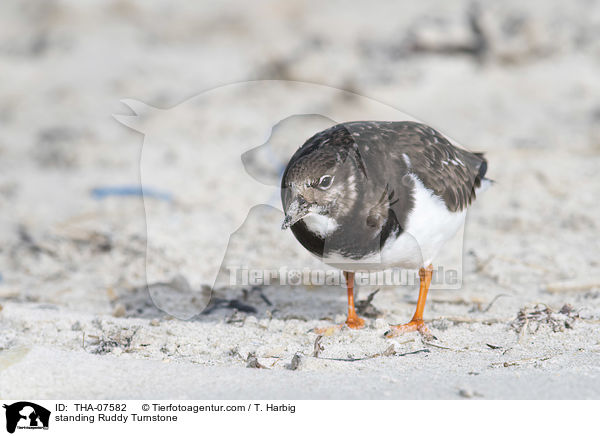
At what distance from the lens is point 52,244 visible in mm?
5582

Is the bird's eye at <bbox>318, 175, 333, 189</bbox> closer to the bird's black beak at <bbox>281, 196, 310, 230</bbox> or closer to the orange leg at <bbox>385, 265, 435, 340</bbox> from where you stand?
the bird's black beak at <bbox>281, 196, 310, 230</bbox>

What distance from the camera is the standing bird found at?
334 cm

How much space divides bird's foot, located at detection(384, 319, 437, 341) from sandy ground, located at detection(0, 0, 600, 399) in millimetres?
73

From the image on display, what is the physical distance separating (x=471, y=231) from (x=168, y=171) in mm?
3324

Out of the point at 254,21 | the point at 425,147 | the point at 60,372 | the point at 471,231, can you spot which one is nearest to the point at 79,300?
the point at 60,372
